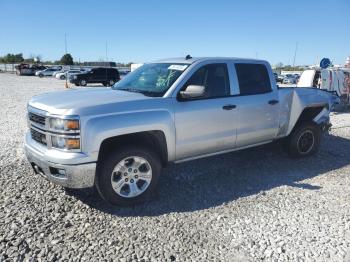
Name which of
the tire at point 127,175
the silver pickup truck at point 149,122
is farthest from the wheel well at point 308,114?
the tire at point 127,175

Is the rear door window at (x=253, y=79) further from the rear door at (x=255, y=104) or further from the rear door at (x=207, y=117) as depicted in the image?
the rear door at (x=207, y=117)

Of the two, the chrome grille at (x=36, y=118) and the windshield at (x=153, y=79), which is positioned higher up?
the windshield at (x=153, y=79)

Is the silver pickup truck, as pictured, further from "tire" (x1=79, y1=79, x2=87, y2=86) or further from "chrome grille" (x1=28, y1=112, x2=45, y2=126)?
"tire" (x1=79, y1=79, x2=87, y2=86)

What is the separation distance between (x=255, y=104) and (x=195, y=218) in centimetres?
219

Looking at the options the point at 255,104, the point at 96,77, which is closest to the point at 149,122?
the point at 255,104

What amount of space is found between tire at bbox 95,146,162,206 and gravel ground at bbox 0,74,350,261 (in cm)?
15

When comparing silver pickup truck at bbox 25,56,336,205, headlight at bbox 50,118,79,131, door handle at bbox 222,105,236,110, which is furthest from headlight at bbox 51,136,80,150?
door handle at bbox 222,105,236,110

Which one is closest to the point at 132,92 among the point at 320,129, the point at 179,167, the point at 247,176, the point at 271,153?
the point at 179,167

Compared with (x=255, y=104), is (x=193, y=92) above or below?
above

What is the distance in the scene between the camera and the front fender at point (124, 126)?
3732 mm

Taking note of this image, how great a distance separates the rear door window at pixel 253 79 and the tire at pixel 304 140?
3.84ft

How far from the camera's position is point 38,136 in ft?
13.5

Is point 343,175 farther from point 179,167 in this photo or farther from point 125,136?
point 125,136

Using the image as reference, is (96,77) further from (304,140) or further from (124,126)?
(124,126)
